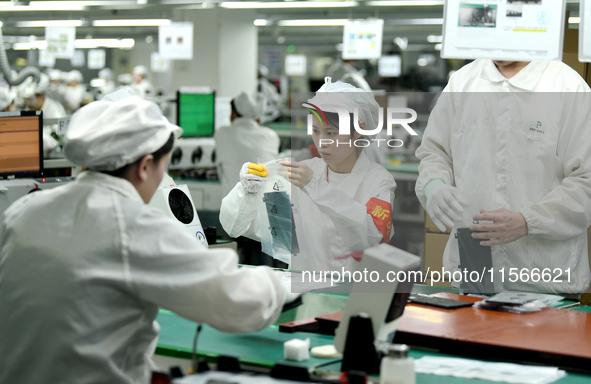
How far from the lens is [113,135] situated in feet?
4.39

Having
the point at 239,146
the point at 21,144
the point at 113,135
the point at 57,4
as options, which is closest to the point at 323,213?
the point at 113,135

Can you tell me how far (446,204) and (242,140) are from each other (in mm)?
3772

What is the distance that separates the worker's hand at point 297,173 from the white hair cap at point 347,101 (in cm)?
21

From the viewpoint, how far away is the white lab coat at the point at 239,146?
564 cm

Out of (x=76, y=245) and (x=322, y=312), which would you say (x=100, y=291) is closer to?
(x=76, y=245)

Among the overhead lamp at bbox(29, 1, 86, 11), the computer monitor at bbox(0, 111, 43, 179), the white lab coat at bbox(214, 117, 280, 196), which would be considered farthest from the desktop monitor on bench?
the overhead lamp at bbox(29, 1, 86, 11)

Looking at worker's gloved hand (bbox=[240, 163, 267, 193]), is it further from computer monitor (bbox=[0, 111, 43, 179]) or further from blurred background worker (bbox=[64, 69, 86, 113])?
blurred background worker (bbox=[64, 69, 86, 113])

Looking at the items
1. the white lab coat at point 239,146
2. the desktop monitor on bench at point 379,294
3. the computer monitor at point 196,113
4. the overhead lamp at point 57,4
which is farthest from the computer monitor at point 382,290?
the overhead lamp at point 57,4

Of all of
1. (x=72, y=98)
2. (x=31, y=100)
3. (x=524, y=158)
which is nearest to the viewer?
(x=524, y=158)

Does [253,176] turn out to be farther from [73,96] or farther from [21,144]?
[73,96]

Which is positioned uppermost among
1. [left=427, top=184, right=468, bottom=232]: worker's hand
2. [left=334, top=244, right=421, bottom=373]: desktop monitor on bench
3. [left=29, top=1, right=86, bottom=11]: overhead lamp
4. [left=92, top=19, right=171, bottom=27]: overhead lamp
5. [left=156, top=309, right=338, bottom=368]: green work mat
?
[left=92, top=19, right=171, bottom=27]: overhead lamp

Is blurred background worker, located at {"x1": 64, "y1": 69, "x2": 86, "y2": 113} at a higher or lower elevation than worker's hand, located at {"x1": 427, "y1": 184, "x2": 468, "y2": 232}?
higher

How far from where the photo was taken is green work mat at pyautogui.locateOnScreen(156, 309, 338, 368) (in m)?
1.55

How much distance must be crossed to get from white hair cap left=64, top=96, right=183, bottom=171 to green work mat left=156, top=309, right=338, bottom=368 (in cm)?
52
